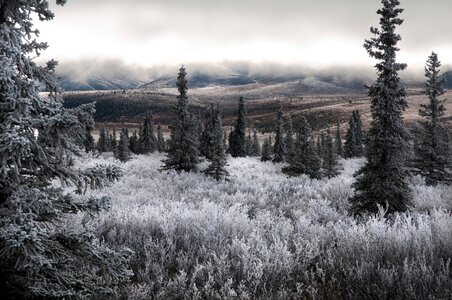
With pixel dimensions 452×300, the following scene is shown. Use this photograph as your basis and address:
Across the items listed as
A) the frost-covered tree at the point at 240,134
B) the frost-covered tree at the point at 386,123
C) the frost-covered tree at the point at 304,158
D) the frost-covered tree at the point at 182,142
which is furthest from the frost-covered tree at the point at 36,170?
the frost-covered tree at the point at 240,134

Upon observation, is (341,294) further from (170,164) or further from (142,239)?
(170,164)

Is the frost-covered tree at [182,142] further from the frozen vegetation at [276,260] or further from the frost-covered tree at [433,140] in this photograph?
the frozen vegetation at [276,260]

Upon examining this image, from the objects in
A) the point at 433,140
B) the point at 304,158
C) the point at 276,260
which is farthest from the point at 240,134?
the point at 276,260

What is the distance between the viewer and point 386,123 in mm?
11602

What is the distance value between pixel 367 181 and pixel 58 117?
10.0 m

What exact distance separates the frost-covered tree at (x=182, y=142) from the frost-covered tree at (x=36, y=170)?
2231 centimetres

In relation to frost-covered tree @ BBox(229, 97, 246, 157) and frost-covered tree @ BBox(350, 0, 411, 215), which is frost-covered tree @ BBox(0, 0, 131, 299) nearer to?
frost-covered tree @ BBox(350, 0, 411, 215)

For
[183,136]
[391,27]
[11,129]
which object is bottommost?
[183,136]

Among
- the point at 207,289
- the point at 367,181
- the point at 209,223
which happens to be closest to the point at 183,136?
the point at 367,181

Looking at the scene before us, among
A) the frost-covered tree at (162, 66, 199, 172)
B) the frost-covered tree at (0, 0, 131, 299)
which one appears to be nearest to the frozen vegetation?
the frost-covered tree at (0, 0, 131, 299)

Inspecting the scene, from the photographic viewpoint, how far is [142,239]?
6145 mm

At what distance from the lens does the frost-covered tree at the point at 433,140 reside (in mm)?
25312

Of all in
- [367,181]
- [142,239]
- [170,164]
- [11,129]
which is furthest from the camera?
[170,164]

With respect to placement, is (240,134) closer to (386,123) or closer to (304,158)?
(304,158)
